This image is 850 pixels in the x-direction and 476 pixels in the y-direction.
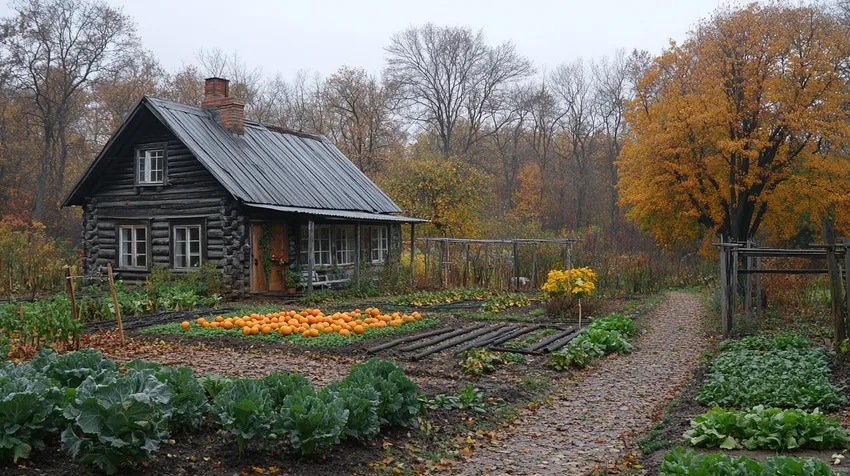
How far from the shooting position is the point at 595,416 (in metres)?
8.38

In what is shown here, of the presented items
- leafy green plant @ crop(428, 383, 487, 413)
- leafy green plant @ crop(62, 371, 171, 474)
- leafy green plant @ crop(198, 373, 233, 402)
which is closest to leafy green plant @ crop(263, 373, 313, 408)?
leafy green plant @ crop(198, 373, 233, 402)

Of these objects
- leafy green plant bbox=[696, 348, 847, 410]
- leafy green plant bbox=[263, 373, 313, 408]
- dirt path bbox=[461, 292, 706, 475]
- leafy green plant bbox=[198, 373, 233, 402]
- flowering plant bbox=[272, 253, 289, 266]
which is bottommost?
dirt path bbox=[461, 292, 706, 475]

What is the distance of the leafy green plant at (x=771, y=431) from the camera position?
6.11 meters

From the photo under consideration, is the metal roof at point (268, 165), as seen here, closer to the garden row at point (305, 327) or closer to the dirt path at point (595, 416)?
the garden row at point (305, 327)

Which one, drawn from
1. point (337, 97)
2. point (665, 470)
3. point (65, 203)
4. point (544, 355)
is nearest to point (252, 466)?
point (665, 470)

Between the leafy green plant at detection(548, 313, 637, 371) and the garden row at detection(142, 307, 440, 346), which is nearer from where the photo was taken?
the leafy green plant at detection(548, 313, 637, 371)

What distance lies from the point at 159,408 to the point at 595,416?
493cm

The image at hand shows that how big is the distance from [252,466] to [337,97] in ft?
133

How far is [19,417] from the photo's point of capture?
5.29 metres

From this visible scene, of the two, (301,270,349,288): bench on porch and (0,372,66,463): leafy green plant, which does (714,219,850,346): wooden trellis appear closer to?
A: (0,372,66,463): leafy green plant

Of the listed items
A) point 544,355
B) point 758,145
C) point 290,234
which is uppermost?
point 758,145

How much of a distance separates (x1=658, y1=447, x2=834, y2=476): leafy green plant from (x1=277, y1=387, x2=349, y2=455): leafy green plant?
257cm

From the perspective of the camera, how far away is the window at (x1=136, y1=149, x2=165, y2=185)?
2233 centimetres

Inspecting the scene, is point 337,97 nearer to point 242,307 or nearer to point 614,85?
point 614,85
